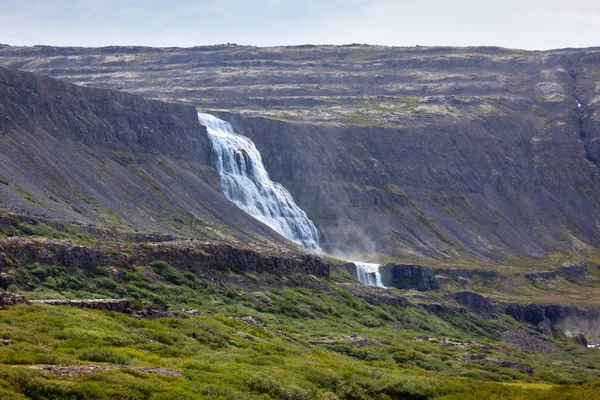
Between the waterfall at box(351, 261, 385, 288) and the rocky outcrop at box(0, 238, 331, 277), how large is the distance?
44.2 metres

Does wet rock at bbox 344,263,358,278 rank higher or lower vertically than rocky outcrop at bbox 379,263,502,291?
higher

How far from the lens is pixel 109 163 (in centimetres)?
14062

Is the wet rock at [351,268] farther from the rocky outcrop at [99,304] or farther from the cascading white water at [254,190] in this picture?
the rocky outcrop at [99,304]

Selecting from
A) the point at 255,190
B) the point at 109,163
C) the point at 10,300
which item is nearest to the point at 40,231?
the point at 10,300

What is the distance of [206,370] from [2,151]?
89550 mm

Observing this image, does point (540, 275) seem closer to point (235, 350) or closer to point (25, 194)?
point (25, 194)

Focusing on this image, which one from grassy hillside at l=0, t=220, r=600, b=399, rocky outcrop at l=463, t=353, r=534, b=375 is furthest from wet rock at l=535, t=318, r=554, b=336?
rocky outcrop at l=463, t=353, r=534, b=375

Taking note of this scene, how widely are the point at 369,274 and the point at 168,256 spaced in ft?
248

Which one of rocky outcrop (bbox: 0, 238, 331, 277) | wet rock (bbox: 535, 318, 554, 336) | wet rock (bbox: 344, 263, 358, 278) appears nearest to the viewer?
rocky outcrop (bbox: 0, 238, 331, 277)

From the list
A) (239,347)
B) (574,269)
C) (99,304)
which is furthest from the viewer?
(574,269)

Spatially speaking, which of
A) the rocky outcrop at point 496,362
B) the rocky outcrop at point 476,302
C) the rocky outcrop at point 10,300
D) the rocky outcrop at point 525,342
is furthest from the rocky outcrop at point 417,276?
the rocky outcrop at point 10,300

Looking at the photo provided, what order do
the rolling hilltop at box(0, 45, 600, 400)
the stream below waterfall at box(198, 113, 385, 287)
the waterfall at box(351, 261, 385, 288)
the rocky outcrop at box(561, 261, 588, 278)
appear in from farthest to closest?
the rocky outcrop at box(561, 261, 588, 278)
the stream below waterfall at box(198, 113, 385, 287)
the waterfall at box(351, 261, 385, 288)
the rolling hilltop at box(0, 45, 600, 400)

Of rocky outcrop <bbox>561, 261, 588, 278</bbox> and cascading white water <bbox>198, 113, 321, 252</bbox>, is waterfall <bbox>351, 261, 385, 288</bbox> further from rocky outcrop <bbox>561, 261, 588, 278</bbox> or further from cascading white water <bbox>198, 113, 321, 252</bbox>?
rocky outcrop <bbox>561, 261, 588, 278</bbox>

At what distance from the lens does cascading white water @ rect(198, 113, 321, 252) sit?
16138cm
